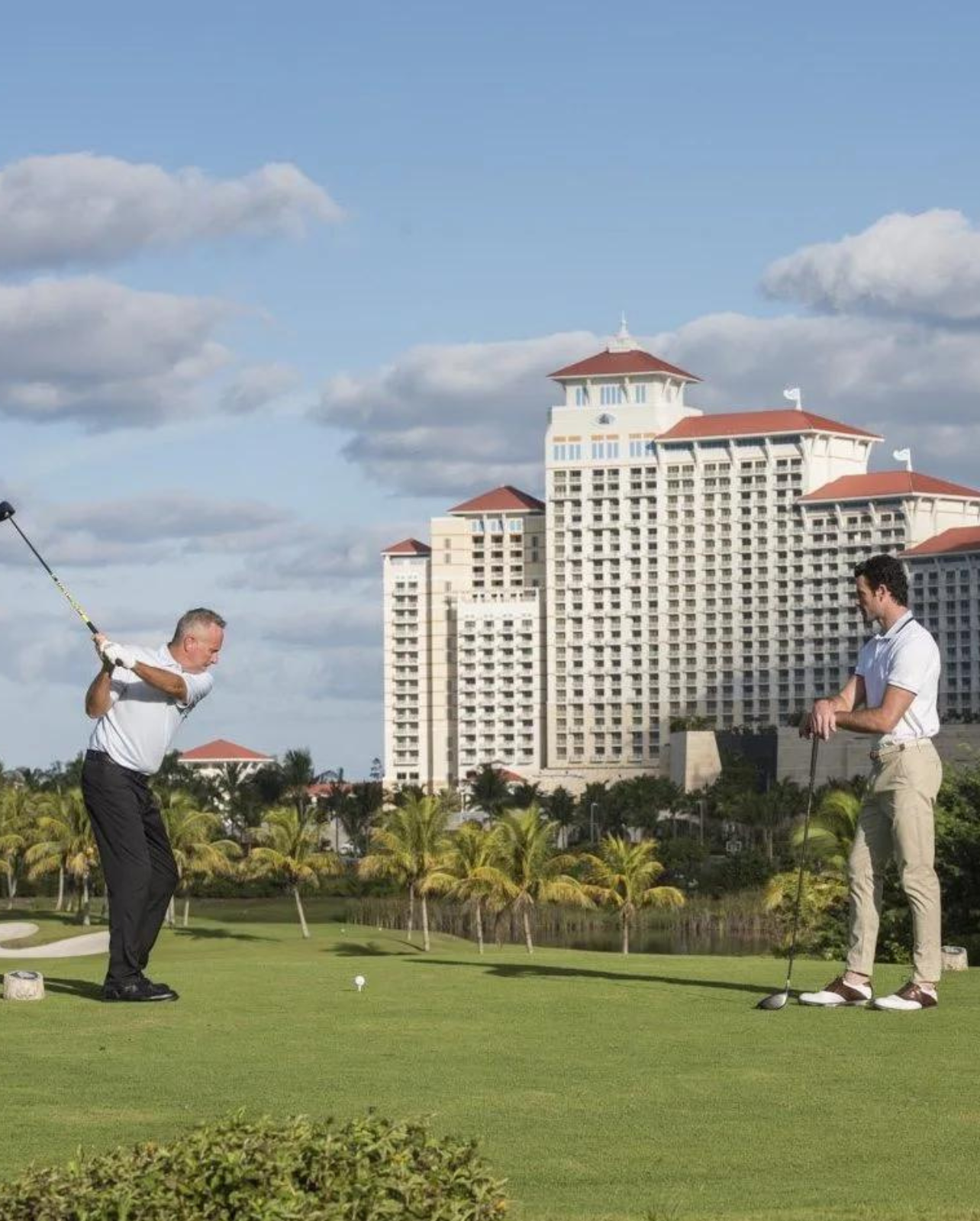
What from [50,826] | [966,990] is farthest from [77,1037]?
[50,826]

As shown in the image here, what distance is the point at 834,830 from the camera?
45094 mm

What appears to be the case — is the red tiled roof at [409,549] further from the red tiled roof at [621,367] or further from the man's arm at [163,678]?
the man's arm at [163,678]

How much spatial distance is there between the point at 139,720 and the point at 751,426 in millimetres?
171246

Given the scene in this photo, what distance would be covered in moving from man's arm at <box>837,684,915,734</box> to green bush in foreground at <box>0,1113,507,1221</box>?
17.8ft

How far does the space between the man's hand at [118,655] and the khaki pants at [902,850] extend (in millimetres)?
3619

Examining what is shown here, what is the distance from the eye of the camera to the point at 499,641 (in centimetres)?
18800

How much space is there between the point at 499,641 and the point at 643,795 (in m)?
42.9

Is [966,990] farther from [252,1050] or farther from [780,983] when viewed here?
[252,1050]

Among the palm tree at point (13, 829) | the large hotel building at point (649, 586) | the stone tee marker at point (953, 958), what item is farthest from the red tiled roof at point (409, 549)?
the stone tee marker at point (953, 958)

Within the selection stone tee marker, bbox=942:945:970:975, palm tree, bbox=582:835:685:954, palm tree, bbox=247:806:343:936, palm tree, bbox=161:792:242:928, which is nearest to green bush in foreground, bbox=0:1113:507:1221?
stone tee marker, bbox=942:945:970:975

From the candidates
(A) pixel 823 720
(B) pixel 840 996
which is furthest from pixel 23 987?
(A) pixel 823 720

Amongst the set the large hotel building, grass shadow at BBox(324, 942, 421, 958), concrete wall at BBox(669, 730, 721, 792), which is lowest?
grass shadow at BBox(324, 942, 421, 958)

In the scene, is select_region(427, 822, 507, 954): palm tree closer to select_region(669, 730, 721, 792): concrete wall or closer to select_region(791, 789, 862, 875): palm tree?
select_region(791, 789, 862, 875): palm tree

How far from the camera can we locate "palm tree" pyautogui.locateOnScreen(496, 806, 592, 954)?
65125 millimetres
